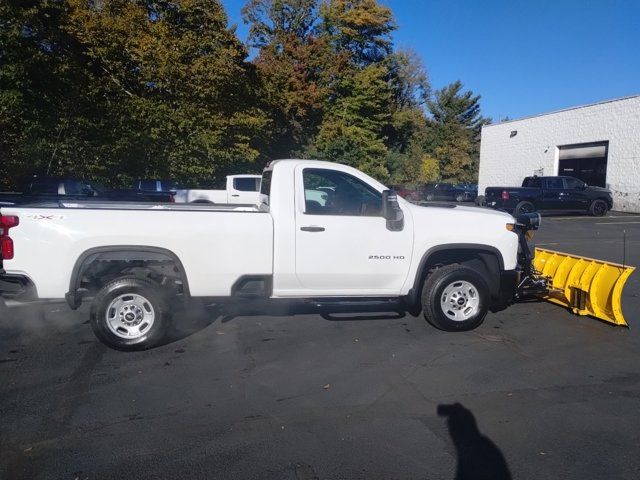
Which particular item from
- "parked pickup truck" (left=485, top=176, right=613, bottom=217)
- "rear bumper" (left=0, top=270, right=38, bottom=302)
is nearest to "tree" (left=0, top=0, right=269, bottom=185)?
"parked pickup truck" (left=485, top=176, right=613, bottom=217)

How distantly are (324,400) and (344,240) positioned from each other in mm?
1936

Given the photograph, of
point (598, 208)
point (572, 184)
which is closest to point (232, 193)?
point (572, 184)

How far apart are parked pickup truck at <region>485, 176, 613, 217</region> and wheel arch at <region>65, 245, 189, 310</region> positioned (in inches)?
781

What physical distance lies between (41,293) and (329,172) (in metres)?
3.18

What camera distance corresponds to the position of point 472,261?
668 cm

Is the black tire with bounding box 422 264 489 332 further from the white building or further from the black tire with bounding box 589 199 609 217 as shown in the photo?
the white building

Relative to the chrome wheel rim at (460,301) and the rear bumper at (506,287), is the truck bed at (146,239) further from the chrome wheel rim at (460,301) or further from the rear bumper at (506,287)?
the rear bumper at (506,287)

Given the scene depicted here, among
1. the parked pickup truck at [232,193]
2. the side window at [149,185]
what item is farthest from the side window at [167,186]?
the parked pickup truck at [232,193]

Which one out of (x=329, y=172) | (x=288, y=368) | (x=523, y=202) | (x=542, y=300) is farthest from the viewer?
(x=523, y=202)

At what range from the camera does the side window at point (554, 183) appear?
78.3ft

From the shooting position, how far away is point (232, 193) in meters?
18.3

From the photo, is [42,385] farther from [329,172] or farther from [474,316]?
[474,316]

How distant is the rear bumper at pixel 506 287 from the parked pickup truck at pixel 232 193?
1198cm

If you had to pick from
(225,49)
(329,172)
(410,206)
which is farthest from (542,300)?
(225,49)
